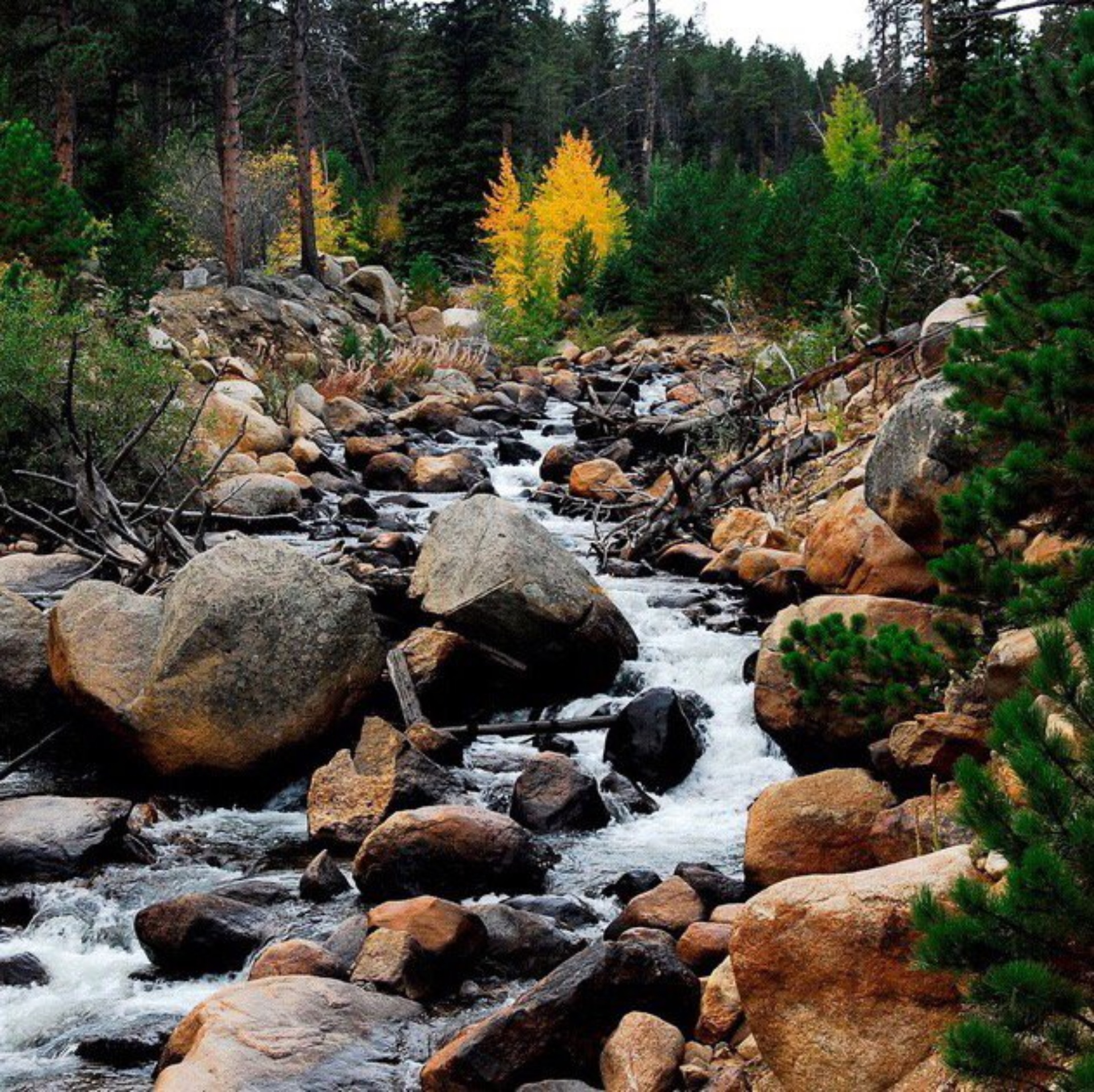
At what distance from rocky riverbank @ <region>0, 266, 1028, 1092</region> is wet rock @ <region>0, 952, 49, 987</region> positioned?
2 cm

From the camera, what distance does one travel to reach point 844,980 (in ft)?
12.1

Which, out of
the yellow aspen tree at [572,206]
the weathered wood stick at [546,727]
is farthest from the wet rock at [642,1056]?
the yellow aspen tree at [572,206]

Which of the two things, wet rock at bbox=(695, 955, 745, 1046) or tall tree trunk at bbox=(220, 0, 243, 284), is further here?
tall tree trunk at bbox=(220, 0, 243, 284)

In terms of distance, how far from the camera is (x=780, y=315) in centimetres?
2339

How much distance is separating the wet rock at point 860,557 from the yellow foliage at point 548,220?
21737 millimetres

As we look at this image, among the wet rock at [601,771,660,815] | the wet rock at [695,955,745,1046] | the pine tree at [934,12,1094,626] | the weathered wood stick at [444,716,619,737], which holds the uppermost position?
the pine tree at [934,12,1094,626]

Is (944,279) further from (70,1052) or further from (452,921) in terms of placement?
(70,1052)

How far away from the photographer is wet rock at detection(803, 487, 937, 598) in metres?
8.19

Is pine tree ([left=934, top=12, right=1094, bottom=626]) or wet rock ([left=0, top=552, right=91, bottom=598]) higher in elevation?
pine tree ([left=934, top=12, right=1094, bottom=626])

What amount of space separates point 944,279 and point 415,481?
22.7ft

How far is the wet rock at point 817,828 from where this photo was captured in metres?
5.63

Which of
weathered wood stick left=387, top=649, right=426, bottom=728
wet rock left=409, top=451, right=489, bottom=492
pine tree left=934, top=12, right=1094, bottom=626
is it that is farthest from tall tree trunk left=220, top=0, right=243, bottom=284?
pine tree left=934, top=12, right=1094, bottom=626

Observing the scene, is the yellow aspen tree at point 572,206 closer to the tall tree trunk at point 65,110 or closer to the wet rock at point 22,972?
the tall tree trunk at point 65,110

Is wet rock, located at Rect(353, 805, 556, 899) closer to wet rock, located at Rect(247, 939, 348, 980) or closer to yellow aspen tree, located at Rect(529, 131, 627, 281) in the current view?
wet rock, located at Rect(247, 939, 348, 980)
